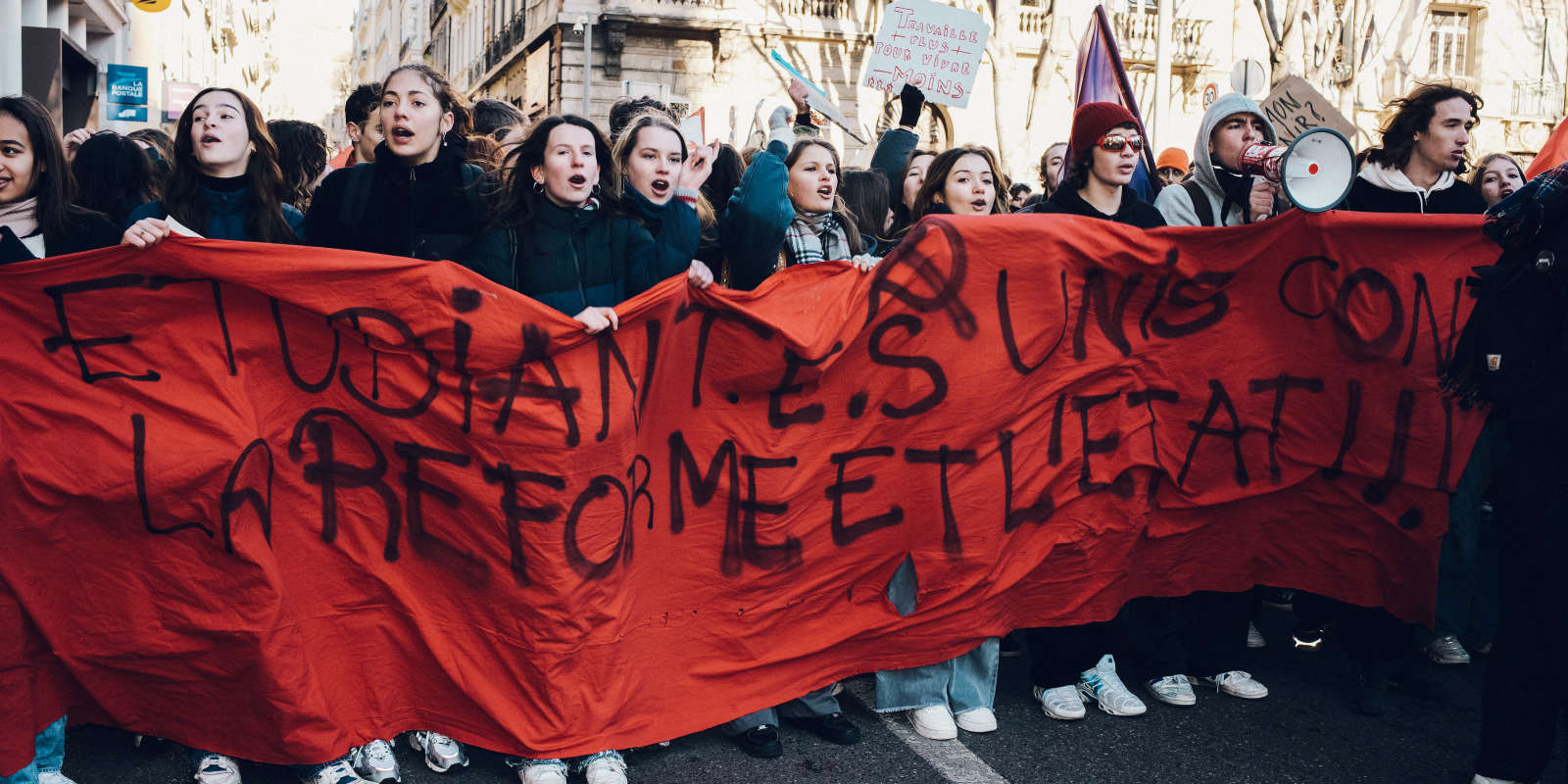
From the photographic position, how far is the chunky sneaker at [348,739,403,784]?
3445 mm

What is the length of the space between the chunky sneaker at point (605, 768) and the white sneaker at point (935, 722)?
92 centimetres

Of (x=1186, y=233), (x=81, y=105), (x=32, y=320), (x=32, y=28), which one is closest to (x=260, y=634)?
(x=32, y=320)

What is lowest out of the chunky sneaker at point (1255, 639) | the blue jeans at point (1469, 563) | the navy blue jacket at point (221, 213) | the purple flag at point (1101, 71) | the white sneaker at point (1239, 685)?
the chunky sneaker at point (1255, 639)

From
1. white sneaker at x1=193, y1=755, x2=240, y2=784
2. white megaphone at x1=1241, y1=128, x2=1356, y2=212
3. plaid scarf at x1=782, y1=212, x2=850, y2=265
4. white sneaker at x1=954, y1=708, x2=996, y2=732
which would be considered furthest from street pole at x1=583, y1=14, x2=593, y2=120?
white sneaker at x1=193, y1=755, x2=240, y2=784

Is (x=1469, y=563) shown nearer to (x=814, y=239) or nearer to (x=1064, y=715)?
(x=1064, y=715)

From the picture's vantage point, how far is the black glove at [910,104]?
619 centimetres

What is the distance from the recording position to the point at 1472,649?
4.82m

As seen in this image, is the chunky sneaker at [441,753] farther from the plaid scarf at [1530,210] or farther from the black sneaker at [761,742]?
the plaid scarf at [1530,210]

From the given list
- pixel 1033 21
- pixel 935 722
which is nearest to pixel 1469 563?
pixel 935 722

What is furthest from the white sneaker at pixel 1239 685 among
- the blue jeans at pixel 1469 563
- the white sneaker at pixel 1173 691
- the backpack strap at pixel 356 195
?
the backpack strap at pixel 356 195

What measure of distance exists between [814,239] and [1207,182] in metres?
1.57

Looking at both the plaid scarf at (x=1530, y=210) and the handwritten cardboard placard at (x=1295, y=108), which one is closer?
the plaid scarf at (x=1530, y=210)

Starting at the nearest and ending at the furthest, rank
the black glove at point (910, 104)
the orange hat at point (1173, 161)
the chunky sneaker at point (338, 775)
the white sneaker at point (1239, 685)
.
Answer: the chunky sneaker at point (338, 775) → the white sneaker at point (1239, 685) → the black glove at point (910, 104) → the orange hat at point (1173, 161)

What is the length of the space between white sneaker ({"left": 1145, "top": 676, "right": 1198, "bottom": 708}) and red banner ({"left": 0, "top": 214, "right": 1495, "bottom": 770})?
28cm
